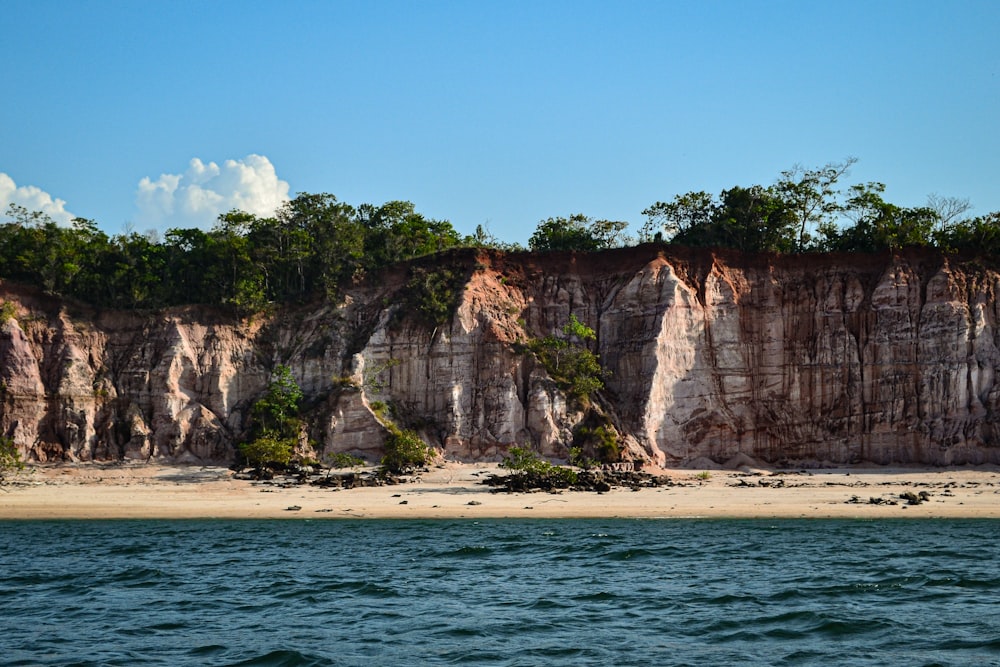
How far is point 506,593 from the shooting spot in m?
24.2

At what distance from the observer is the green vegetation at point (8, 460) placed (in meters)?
43.7

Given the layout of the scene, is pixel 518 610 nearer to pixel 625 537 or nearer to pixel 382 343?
pixel 625 537

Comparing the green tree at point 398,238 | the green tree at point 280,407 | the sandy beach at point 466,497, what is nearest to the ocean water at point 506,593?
the sandy beach at point 466,497

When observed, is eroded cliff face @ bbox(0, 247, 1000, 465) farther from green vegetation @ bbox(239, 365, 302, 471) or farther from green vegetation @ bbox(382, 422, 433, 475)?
green vegetation @ bbox(382, 422, 433, 475)

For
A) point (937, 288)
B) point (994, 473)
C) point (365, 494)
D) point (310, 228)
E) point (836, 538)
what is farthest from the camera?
point (310, 228)

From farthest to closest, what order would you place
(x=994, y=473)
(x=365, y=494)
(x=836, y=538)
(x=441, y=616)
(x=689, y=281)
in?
(x=689, y=281), (x=994, y=473), (x=365, y=494), (x=836, y=538), (x=441, y=616)

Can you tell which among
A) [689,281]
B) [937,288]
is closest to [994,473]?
[937,288]

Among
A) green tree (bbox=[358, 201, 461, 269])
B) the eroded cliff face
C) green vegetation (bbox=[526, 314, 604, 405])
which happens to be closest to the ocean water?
the eroded cliff face

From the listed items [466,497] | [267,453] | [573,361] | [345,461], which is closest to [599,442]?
[573,361]

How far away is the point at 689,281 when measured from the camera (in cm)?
5600

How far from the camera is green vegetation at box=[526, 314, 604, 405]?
5175 cm

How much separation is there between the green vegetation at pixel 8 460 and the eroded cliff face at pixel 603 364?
2.47m

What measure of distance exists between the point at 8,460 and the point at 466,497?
65.1ft

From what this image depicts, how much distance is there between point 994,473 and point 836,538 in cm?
1909
